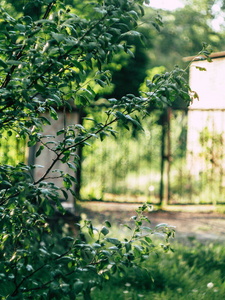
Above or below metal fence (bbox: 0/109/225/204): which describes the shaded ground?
below

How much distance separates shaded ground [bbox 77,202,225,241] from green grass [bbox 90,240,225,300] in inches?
55.7

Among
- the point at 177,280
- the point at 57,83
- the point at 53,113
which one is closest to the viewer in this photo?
the point at 57,83

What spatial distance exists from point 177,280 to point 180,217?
3808 mm

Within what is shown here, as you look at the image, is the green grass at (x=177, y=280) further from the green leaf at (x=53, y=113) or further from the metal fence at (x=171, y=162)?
the metal fence at (x=171, y=162)

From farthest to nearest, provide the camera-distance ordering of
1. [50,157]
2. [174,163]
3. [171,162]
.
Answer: [174,163], [171,162], [50,157]

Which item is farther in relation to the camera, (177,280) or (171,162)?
(171,162)

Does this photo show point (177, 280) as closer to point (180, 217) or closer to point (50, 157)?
point (50, 157)

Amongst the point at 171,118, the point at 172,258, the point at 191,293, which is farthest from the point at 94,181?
the point at 191,293

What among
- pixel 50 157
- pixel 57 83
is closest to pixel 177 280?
pixel 57 83

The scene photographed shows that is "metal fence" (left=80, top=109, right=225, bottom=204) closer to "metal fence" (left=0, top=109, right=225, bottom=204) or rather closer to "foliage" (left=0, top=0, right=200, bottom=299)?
"metal fence" (left=0, top=109, right=225, bottom=204)

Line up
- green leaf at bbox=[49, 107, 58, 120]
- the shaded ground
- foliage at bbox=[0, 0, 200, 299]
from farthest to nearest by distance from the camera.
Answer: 1. the shaded ground
2. green leaf at bbox=[49, 107, 58, 120]
3. foliage at bbox=[0, 0, 200, 299]

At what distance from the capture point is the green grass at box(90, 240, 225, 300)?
333cm

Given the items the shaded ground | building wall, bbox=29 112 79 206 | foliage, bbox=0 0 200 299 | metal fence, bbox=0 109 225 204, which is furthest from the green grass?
metal fence, bbox=0 109 225 204

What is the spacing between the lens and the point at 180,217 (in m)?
7.44
